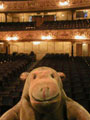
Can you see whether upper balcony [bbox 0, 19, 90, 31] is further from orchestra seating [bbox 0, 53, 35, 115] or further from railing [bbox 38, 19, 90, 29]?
orchestra seating [bbox 0, 53, 35, 115]

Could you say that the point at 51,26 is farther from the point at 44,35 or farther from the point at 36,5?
the point at 36,5

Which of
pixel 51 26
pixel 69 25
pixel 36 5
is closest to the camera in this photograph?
pixel 51 26

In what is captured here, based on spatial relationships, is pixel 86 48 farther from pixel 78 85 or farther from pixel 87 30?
pixel 78 85

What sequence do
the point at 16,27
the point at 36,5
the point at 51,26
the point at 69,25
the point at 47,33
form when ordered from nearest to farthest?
the point at 47,33 → the point at 51,26 → the point at 69,25 → the point at 16,27 → the point at 36,5

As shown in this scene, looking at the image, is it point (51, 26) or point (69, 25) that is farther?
point (69, 25)

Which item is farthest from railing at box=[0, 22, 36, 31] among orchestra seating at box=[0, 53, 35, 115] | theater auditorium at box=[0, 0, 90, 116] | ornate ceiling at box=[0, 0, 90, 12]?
orchestra seating at box=[0, 53, 35, 115]

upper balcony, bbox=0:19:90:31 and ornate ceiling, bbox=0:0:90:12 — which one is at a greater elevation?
ornate ceiling, bbox=0:0:90:12

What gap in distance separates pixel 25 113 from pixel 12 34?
510 inches

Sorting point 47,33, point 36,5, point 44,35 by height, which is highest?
point 36,5

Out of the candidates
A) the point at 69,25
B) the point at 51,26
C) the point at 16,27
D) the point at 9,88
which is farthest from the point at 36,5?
the point at 9,88

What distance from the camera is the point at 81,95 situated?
4066 millimetres

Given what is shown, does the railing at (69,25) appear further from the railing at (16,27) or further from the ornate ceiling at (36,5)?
the ornate ceiling at (36,5)

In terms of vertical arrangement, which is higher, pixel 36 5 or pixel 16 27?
pixel 36 5

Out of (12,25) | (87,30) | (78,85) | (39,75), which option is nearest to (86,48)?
(87,30)
